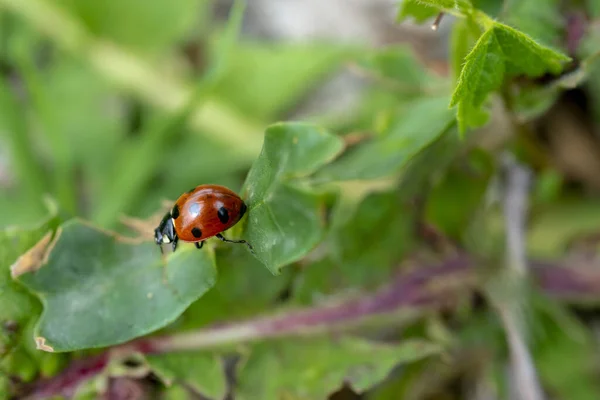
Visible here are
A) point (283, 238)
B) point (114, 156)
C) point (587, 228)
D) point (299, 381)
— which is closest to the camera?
point (283, 238)

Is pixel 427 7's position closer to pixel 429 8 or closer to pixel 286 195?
pixel 429 8

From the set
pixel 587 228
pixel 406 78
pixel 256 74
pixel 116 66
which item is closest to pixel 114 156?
pixel 116 66

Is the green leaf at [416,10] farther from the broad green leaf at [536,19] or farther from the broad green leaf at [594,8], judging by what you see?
the broad green leaf at [594,8]

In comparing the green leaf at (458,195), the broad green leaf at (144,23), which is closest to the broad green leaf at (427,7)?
the green leaf at (458,195)

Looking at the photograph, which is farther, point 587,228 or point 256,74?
point 256,74

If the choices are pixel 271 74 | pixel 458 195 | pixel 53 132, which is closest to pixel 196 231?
pixel 458 195

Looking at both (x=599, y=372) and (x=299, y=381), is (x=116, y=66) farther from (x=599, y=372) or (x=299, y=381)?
(x=599, y=372)

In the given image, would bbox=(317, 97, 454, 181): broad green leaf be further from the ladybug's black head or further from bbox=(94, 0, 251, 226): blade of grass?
bbox=(94, 0, 251, 226): blade of grass
